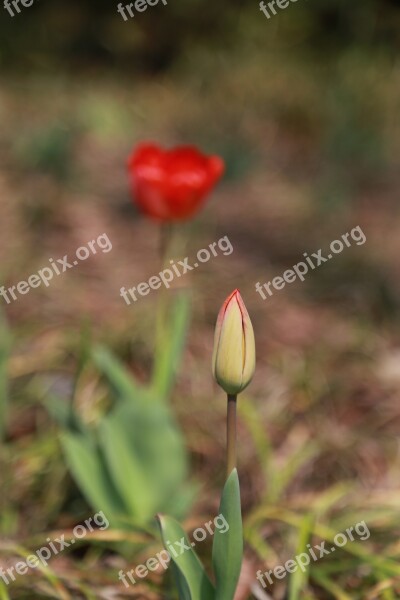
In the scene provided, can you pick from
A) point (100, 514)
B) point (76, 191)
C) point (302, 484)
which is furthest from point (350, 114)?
point (100, 514)

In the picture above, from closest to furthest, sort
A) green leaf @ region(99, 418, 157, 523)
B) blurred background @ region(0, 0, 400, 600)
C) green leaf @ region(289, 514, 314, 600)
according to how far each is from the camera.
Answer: green leaf @ region(289, 514, 314, 600) < green leaf @ region(99, 418, 157, 523) < blurred background @ region(0, 0, 400, 600)

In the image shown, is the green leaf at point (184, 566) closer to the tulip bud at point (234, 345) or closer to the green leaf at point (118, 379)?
the tulip bud at point (234, 345)

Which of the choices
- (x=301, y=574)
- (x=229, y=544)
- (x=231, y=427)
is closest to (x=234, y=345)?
(x=231, y=427)

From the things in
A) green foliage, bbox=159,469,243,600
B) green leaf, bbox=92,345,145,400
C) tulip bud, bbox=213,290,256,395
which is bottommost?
green foliage, bbox=159,469,243,600

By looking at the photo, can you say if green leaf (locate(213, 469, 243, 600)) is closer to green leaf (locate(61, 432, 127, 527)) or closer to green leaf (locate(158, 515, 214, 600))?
green leaf (locate(158, 515, 214, 600))

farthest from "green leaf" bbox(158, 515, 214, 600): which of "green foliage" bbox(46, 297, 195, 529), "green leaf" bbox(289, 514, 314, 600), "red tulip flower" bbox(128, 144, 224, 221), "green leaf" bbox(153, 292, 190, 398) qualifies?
"red tulip flower" bbox(128, 144, 224, 221)

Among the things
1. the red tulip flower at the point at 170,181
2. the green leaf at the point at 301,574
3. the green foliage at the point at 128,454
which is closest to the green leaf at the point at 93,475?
the green foliage at the point at 128,454
